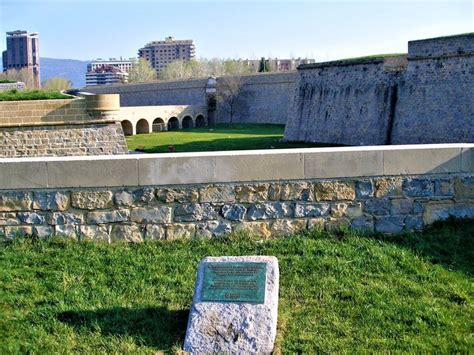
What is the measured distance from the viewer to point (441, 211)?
5586 mm

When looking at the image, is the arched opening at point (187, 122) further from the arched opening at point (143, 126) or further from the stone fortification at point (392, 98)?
the stone fortification at point (392, 98)

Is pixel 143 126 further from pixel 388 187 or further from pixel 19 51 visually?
pixel 19 51

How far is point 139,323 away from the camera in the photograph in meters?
4.09

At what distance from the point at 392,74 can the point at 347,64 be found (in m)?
2.93

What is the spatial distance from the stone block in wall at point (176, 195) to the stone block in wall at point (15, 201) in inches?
43.6

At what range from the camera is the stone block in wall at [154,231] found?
5395 millimetres

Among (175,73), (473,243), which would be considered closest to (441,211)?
(473,243)

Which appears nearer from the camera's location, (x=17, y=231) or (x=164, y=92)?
(x=17, y=231)

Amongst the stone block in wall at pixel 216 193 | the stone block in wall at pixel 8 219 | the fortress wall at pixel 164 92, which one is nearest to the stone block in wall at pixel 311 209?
the stone block in wall at pixel 216 193

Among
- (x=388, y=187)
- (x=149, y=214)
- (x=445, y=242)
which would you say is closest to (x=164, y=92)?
(x=149, y=214)

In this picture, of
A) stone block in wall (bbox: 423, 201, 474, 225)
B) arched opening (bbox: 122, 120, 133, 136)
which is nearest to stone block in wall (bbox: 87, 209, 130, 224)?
stone block in wall (bbox: 423, 201, 474, 225)

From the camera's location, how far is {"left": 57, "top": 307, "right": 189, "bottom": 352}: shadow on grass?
12.9 ft

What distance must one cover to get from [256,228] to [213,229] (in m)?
0.37

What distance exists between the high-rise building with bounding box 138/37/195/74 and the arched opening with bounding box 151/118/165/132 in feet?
396
